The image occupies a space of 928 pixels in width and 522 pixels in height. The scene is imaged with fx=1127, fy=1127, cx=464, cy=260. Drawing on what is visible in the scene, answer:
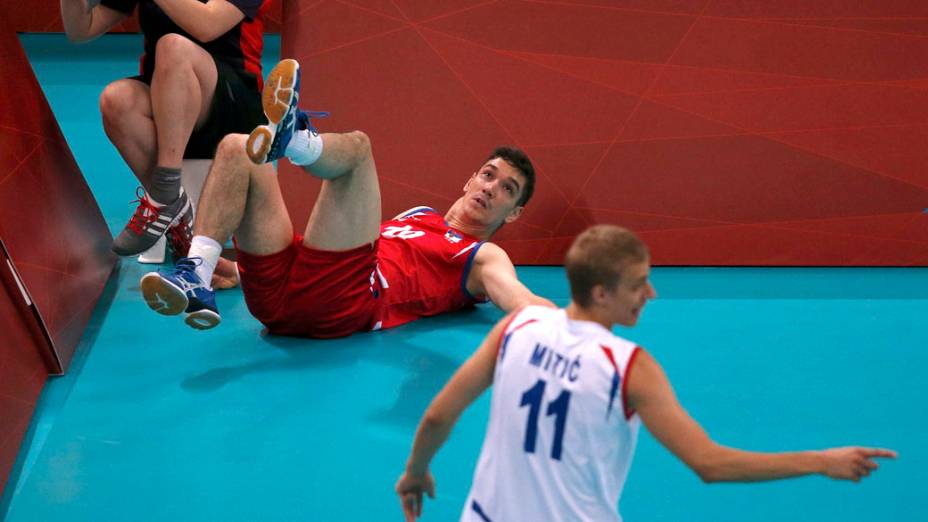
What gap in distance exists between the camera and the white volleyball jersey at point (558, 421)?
84.2 inches

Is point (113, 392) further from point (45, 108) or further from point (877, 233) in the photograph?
point (877, 233)

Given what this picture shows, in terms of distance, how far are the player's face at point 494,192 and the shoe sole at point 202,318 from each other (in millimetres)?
1252

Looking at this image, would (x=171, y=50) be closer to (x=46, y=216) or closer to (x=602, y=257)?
(x=46, y=216)

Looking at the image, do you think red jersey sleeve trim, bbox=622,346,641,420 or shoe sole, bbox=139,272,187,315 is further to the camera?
shoe sole, bbox=139,272,187,315

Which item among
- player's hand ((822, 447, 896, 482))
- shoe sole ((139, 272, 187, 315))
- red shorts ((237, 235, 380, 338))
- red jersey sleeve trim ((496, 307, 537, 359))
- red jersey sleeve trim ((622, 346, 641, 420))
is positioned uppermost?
player's hand ((822, 447, 896, 482))

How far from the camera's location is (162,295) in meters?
3.56

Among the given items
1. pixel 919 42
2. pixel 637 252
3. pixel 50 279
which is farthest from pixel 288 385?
pixel 919 42

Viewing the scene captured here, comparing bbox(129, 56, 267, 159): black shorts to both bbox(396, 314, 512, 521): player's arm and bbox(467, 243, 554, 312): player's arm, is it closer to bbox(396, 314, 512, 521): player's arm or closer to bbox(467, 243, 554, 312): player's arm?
bbox(467, 243, 554, 312): player's arm

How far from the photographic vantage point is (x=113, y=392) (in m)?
3.80

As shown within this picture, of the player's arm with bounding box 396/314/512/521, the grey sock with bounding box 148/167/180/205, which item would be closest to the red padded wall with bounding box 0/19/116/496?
the grey sock with bounding box 148/167/180/205

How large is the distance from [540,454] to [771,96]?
3.37m

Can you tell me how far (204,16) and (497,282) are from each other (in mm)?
1565

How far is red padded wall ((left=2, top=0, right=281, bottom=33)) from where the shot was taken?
307 inches

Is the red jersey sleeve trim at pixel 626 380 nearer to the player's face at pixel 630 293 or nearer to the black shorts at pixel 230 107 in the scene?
the player's face at pixel 630 293
